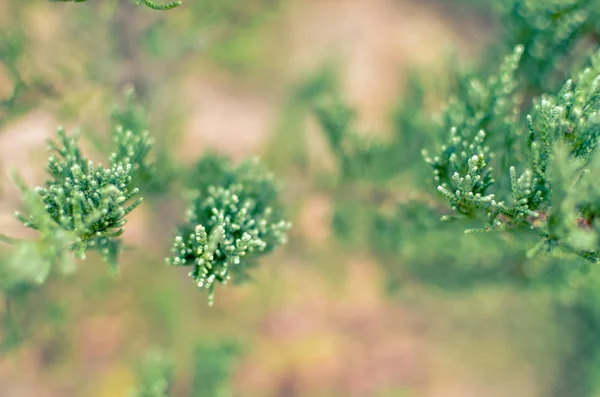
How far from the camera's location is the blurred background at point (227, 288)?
451 cm

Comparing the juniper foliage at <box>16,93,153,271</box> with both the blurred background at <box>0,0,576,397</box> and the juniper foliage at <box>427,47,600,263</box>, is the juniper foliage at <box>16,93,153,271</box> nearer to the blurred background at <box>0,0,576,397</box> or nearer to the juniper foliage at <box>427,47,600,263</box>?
the blurred background at <box>0,0,576,397</box>

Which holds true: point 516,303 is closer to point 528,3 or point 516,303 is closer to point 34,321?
point 528,3

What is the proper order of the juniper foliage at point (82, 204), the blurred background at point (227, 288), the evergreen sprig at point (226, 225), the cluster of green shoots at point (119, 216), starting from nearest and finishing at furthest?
the cluster of green shoots at point (119, 216), the juniper foliage at point (82, 204), the evergreen sprig at point (226, 225), the blurred background at point (227, 288)

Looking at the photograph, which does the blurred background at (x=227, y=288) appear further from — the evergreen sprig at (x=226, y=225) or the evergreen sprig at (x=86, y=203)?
the evergreen sprig at (x=86, y=203)

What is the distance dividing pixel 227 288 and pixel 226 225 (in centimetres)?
300

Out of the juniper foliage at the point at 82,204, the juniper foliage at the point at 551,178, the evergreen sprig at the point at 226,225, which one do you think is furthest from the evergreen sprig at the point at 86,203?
the juniper foliage at the point at 551,178

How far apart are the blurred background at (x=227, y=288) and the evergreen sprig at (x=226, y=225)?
105cm

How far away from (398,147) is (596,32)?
5.76 ft

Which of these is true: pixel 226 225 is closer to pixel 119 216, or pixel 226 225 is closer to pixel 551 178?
pixel 119 216

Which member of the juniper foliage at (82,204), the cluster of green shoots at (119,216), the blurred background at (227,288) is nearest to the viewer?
the cluster of green shoots at (119,216)

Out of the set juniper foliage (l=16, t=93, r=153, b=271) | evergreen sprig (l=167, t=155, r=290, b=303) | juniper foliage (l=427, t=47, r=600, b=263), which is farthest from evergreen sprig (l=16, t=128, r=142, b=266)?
juniper foliage (l=427, t=47, r=600, b=263)

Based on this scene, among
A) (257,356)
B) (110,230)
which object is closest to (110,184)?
(110,230)

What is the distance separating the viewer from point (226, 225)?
110 inches

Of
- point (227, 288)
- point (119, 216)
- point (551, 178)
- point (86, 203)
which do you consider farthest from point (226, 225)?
point (227, 288)
